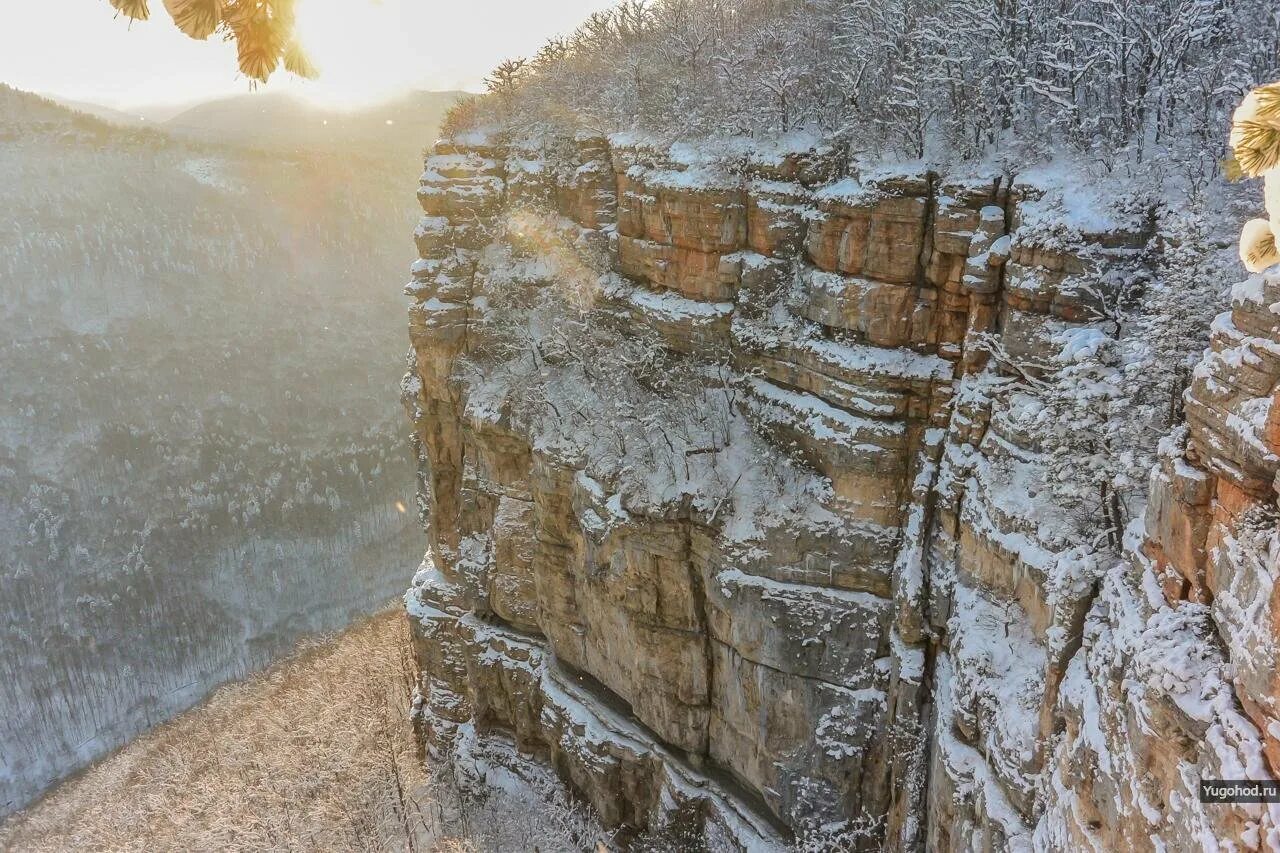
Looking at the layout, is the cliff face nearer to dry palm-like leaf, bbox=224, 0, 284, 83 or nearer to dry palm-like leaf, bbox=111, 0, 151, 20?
dry palm-like leaf, bbox=224, 0, 284, 83

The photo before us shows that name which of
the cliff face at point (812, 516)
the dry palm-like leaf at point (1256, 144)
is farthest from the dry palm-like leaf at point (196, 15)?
the cliff face at point (812, 516)

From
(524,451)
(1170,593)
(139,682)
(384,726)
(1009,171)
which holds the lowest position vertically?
(139,682)

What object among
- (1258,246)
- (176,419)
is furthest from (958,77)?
(176,419)

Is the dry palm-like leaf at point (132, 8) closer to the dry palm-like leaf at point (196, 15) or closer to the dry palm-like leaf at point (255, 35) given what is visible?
the dry palm-like leaf at point (196, 15)

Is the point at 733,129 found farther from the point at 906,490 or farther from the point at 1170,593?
the point at 1170,593

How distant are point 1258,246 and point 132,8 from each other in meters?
9.27

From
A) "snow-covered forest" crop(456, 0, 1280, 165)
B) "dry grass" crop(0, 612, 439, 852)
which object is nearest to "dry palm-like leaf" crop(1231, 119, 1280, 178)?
"snow-covered forest" crop(456, 0, 1280, 165)

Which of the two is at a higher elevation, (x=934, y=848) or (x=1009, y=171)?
(x=1009, y=171)

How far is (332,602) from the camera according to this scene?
65.9m

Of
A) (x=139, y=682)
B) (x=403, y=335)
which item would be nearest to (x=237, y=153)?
(x=403, y=335)

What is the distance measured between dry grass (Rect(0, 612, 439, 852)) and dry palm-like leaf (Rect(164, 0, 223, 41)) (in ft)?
100.0

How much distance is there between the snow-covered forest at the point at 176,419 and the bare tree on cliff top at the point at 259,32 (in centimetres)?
5964

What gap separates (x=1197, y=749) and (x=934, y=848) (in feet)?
36.7

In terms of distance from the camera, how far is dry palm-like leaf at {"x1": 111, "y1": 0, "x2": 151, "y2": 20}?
3.73m
